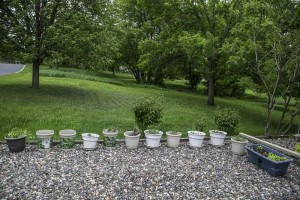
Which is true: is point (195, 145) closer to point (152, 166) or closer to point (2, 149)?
point (152, 166)

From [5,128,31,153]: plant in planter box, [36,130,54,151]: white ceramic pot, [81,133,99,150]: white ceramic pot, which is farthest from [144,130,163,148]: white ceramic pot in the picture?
[5,128,31,153]: plant in planter box

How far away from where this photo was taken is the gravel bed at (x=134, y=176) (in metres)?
3.89

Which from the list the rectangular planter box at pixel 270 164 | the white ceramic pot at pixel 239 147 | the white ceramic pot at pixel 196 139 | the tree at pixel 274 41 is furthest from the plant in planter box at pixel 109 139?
the tree at pixel 274 41

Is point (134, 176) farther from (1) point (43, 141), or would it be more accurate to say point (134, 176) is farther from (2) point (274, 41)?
(2) point (274, 41)

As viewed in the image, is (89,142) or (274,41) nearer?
(89,142)

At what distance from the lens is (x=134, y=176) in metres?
4.47

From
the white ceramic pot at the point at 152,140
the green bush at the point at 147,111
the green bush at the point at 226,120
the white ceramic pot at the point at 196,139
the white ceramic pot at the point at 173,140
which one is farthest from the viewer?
the green bush at the point at 226,120

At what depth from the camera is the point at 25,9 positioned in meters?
12.8

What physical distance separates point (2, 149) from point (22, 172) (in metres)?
1.42

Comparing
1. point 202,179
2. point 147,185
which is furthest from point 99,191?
point 202,179

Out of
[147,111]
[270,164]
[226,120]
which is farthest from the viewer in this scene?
[226,120]

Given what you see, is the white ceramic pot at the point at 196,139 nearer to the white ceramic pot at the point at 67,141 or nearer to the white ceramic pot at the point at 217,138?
the white ceramic pot at the point at 217,138

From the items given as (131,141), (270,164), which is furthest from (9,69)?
(270,164)

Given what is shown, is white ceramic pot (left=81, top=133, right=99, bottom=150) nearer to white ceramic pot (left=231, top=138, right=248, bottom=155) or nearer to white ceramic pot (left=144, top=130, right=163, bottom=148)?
white ceramic pot (left=144, top=130, right=163, bottom=148)
